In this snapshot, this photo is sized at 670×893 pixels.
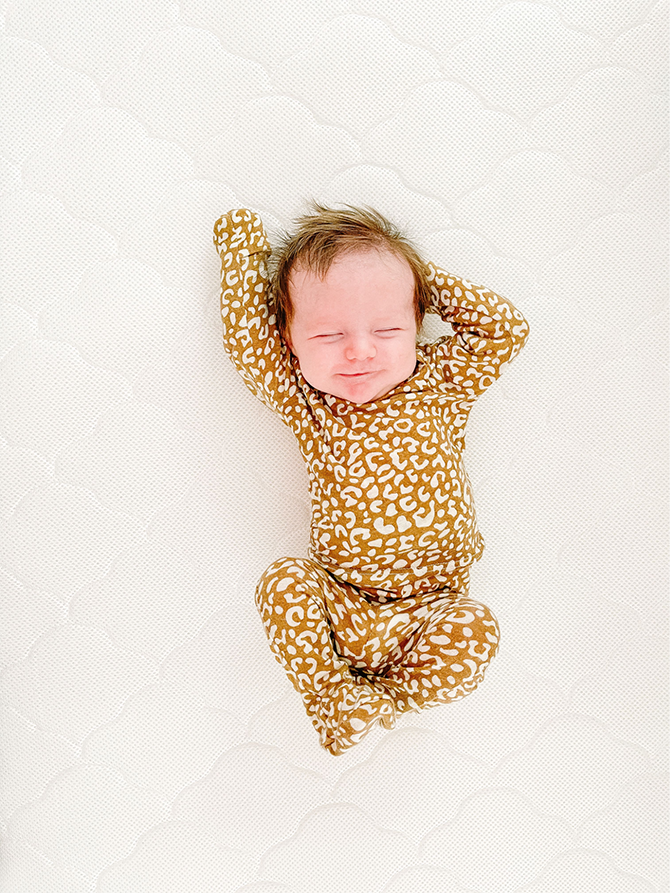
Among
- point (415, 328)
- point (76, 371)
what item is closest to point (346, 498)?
point (415, 328)

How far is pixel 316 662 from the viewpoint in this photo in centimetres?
97

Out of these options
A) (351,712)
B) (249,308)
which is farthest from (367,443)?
(351,712)

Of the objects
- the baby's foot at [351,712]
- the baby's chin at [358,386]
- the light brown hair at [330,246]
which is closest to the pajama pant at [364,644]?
the baby's foot at [351,712]

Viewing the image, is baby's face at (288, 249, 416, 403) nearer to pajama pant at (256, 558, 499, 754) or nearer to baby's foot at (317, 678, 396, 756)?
pajama pant at (256, 558, 499, 754)

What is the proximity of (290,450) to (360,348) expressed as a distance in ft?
0.73

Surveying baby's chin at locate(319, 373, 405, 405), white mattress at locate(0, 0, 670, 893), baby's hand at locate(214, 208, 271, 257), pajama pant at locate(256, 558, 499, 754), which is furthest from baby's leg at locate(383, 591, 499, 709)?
baby's hand at locate(214, 208, 271, 257)

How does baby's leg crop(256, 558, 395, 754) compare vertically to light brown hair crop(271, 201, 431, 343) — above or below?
below

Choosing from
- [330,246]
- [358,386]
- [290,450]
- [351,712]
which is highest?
[330,246]

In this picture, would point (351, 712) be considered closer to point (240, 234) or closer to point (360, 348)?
point (360, 348)

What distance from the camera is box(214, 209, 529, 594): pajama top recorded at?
991mm

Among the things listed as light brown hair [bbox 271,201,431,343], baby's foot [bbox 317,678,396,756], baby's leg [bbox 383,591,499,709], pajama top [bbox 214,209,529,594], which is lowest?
baby's foot [bbox 317,678,396,756]

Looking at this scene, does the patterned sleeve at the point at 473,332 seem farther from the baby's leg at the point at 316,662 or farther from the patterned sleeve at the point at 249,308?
the baby's leg at the point at 316,662

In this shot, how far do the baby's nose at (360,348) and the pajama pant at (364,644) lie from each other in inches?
11.3

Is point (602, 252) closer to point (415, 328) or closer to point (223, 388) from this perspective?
point (415, 328)
